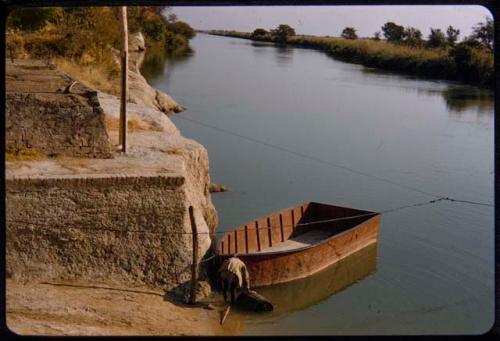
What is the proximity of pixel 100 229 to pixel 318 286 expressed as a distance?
327 cm

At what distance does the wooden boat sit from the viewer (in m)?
8.16

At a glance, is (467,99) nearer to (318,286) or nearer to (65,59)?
(65,59)

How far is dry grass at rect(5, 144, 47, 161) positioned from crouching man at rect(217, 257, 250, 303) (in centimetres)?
224

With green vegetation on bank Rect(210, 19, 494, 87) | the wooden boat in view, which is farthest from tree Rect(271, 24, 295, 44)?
the wooden boat

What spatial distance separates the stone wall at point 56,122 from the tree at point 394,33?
109 feet

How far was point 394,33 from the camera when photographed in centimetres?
3928

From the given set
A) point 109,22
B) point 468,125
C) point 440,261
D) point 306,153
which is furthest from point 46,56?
point 468,125

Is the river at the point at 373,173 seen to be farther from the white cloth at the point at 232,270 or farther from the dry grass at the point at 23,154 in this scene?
the dry grass at the point at 23,154

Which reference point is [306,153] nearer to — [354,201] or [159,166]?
[354,201]

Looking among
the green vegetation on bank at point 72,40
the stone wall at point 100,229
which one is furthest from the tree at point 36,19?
the stone wall at point 100,229

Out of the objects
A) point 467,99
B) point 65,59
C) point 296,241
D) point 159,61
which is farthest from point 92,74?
point 159,61

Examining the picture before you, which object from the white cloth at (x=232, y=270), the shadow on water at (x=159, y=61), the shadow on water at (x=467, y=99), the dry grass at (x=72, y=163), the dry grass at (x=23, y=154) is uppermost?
the dry grass at (x=23, y=154)

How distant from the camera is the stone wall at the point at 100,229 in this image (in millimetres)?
6492

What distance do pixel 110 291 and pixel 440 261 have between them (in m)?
5.12
